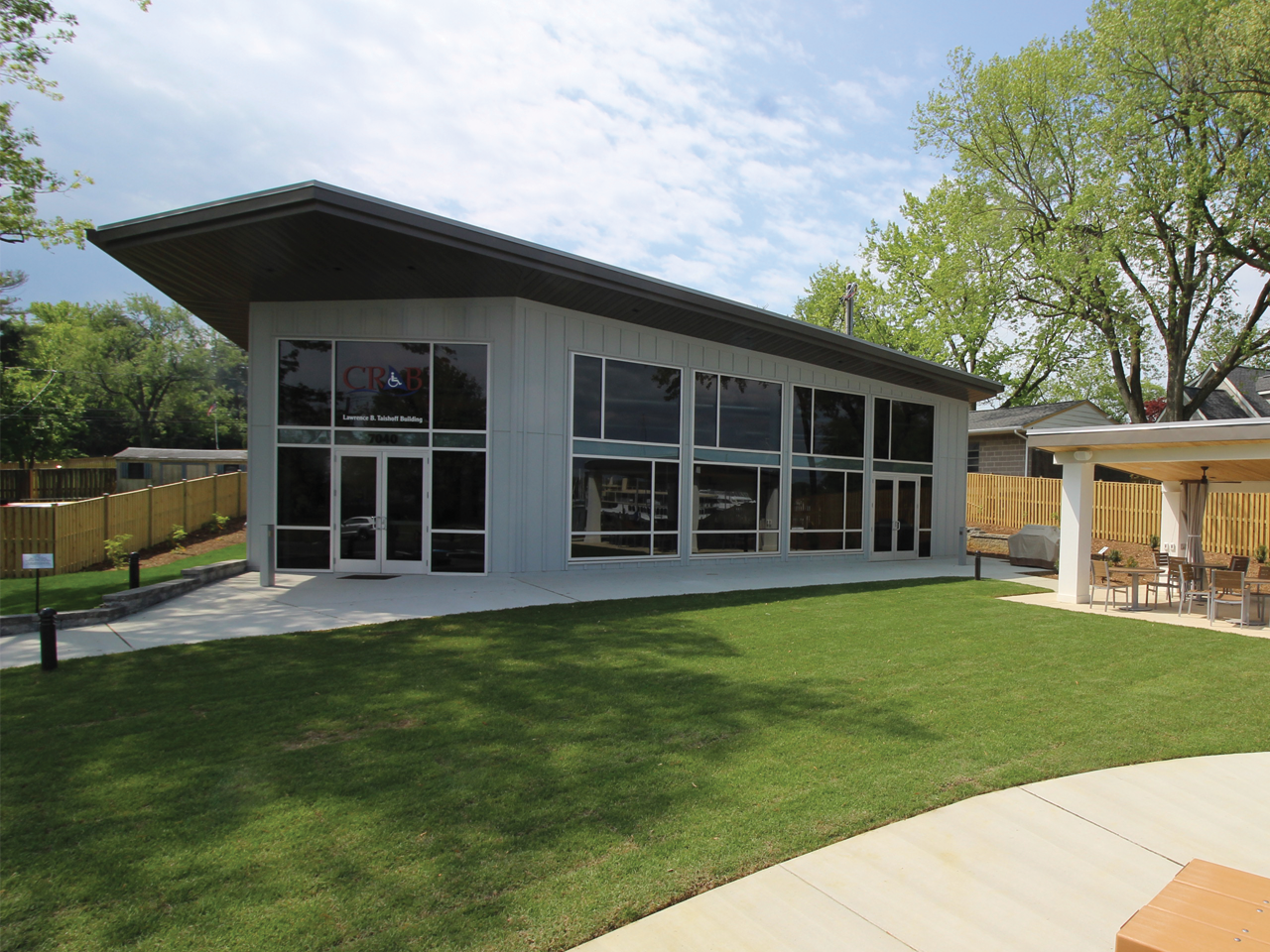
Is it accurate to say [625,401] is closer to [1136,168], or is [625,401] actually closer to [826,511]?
[826,511]

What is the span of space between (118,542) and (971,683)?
667 inches

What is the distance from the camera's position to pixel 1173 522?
53.2ft

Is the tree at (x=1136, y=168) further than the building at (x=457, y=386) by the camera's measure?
Yes

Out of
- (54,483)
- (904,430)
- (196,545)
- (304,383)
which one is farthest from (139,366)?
(904,430)

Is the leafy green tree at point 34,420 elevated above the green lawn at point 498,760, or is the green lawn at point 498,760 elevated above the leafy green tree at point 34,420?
the leafy green tree at point 34,420

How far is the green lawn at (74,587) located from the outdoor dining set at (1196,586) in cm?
1649

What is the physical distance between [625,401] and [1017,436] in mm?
21687

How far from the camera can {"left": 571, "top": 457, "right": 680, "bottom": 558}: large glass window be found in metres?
14.8

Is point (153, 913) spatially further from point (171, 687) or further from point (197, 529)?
point (197, 529)

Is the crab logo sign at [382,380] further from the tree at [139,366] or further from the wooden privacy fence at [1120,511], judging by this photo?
the tree at [139,366]

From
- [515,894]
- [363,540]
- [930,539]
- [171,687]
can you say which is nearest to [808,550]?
[930,539]

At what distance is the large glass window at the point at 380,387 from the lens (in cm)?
1402

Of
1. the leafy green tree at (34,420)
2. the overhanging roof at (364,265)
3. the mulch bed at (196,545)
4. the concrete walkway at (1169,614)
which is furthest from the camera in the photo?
the leafy green tree at (34,420)

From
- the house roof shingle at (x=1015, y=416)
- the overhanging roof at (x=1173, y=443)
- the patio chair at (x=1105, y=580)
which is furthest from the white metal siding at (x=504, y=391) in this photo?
the house roof shingle at (x=1015, y=416)
